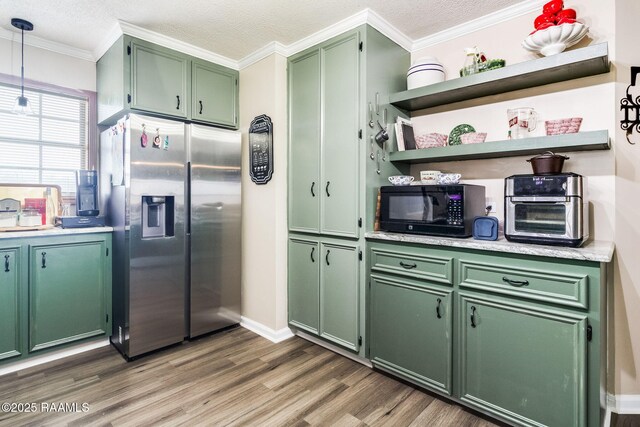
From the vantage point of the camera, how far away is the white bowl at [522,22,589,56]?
1.86m

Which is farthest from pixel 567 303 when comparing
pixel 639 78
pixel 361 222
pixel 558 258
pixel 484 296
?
pixel 639 78

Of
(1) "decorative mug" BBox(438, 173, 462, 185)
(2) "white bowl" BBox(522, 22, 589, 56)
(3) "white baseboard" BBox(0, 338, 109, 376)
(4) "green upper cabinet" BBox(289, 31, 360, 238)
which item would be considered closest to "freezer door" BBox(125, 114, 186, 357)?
(3) "white baseboard" BBox(0, 338, 109, 376)

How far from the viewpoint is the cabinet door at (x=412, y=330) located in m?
2.00

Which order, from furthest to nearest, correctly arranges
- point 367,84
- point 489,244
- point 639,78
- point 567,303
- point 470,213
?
point 367,84
point 470,213
point 639,78
point 489,244
point 567,303

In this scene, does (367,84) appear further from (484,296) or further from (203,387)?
(203,387)

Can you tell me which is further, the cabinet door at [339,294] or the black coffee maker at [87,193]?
the black coffee maker at [87,193]

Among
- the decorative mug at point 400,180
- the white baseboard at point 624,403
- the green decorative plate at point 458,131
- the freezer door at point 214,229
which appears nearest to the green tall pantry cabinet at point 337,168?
the decorative mug at point 400,180

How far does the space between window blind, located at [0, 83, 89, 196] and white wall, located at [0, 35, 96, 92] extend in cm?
12

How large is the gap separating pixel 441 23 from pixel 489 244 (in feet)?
5.64

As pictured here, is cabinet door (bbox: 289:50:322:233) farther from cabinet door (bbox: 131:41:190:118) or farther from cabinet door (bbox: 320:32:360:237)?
cabinet door (bbox: 131:41:190:118)

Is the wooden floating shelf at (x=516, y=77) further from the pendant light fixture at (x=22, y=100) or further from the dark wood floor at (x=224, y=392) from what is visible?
the pendant light fixture at (x=22, y=100)

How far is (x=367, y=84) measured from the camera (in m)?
2.40

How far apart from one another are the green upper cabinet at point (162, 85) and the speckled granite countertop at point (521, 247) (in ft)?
6.37

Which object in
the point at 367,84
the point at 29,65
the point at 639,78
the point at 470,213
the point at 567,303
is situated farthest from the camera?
the point at 29,65
